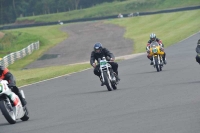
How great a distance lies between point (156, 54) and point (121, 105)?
11.6 metres

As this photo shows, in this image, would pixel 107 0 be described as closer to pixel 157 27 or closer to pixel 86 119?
pixel 157 27

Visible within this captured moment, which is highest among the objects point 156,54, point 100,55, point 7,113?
point 7,113

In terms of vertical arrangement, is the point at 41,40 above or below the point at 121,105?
below

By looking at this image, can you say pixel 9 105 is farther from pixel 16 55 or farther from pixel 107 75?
pixel 16 55

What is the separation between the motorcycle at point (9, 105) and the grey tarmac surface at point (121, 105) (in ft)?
0.67

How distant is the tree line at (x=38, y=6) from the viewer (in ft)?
398

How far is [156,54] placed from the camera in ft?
88.2

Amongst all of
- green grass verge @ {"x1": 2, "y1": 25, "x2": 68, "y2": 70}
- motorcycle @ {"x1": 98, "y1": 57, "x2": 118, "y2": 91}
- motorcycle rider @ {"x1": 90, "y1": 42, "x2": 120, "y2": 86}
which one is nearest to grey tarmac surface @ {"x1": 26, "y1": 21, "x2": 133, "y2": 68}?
green grass verge @ {"x1": 2, "y1": 25, "x2": 68, "y2": 70}

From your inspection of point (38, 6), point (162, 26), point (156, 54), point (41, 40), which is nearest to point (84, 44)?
point (41, 40)

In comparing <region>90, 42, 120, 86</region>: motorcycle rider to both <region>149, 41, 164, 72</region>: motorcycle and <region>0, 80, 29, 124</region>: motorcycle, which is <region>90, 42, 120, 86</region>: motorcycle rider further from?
<region>0, 80, 29, 124</region>: motorcycle

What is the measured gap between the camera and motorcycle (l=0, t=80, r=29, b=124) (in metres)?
13.5

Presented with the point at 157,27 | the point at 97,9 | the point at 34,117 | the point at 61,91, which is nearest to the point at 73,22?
the point at 97,9

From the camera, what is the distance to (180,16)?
72.4 meters

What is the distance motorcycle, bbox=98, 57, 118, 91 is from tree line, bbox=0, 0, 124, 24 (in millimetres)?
100416
